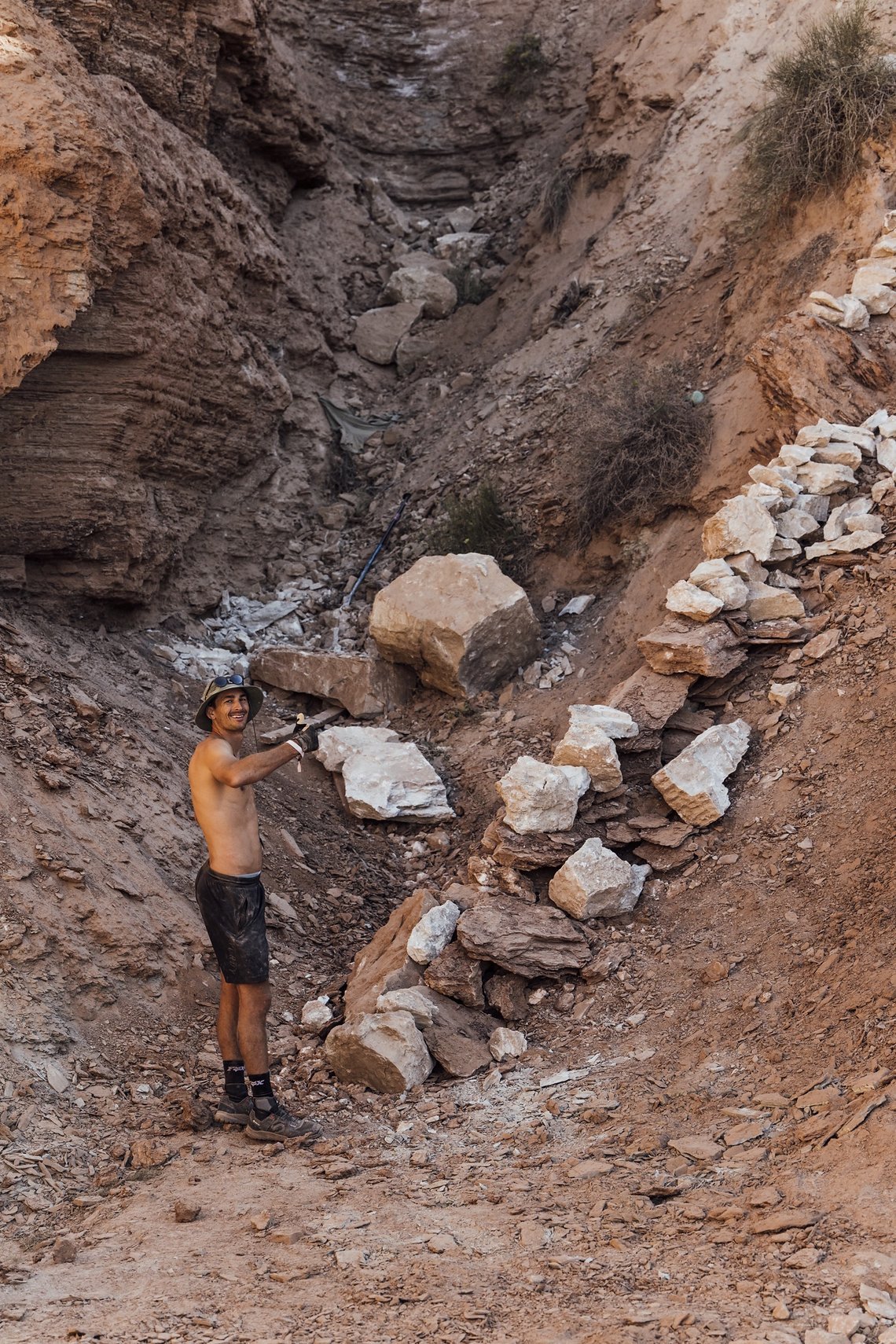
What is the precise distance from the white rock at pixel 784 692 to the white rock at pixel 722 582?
20.4 inches

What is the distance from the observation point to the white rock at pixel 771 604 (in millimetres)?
5719

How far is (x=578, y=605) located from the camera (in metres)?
7.52

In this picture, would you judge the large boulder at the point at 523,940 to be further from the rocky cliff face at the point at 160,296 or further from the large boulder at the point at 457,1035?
the rocky cliff face at the point at 160,296

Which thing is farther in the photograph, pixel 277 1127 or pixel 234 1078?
pixel 234 1078

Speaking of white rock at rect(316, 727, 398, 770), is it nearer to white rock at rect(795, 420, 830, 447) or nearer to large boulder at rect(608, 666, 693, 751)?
large boulder at rect(608, 666, 693, 751)

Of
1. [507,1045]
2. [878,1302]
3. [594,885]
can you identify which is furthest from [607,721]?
[878,1302]

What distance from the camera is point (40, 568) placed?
A: 6.88 meters

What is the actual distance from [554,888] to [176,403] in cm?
415

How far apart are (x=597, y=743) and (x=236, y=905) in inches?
72.0

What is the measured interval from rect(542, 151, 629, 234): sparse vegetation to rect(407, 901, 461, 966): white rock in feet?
24.5

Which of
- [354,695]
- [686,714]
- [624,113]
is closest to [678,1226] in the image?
[686,714]

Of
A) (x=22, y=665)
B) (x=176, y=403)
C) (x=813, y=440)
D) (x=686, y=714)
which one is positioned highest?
(x=813, y=440)

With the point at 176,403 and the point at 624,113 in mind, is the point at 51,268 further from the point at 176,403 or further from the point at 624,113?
the point at 624,113

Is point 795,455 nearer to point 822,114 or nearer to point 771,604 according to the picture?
point 771,604
